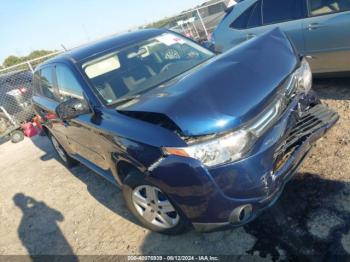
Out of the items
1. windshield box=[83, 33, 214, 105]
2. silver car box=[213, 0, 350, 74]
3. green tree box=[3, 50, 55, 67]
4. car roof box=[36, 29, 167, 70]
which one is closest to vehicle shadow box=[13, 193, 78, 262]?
windshield box=[83, 33, 214, 105]

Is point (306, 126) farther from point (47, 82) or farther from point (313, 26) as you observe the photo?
point (47, 82)

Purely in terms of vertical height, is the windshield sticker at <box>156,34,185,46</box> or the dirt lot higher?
the windshield sticker at <box>156,34,185,46</box>

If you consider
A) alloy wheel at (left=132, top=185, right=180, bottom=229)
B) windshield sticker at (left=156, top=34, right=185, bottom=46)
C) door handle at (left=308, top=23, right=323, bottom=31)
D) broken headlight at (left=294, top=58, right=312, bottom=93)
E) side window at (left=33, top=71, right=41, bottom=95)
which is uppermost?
windshield sticker at (left=156, top=34, right=185, bottom=46)

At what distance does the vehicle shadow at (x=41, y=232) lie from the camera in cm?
370

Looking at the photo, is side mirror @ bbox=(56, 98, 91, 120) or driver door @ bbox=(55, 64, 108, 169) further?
driver door @ bbox=(55, 64, 108, 169)

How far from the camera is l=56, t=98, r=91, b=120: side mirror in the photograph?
10.9 feet

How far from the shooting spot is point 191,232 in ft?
10.5

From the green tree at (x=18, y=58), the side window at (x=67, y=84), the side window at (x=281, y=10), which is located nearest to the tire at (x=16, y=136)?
the side window at (x=67, y=84)

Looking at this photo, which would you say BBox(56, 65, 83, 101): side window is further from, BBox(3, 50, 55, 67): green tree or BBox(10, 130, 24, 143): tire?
BBox(3, 50, 55, 67): green tree

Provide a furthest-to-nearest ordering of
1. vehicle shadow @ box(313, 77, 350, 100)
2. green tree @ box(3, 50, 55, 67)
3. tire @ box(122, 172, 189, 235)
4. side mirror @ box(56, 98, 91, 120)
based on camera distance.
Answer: green tree @ box(3, 50, 55, 67)
vehicle shadow @ box(313, 77, 350, 100)
side mirror @ box(56, 98, 91, 120)
tire @ box(122, 172, 189, 235)

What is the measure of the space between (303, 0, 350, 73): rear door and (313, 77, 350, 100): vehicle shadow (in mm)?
361

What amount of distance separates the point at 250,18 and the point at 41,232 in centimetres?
454

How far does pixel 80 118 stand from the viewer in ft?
12.0

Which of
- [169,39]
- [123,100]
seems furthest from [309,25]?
[123,100]
